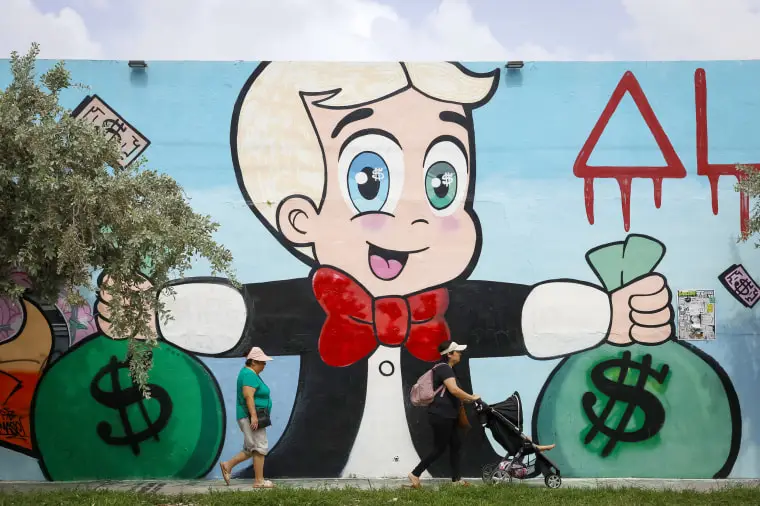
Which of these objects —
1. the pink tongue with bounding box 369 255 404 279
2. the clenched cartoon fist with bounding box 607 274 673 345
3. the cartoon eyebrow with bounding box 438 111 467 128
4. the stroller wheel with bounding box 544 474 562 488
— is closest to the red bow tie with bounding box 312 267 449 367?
the pink tongue with bounding box 369 255 404 279

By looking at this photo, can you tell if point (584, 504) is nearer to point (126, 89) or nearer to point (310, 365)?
point (310, 365)

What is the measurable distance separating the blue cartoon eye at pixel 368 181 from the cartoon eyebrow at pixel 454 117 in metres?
0.98

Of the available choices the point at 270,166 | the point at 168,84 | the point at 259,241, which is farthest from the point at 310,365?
the point at 168,84

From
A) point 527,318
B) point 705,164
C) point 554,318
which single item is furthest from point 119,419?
point 705,164

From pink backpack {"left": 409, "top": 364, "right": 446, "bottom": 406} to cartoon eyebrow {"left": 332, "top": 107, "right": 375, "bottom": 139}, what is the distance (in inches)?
128

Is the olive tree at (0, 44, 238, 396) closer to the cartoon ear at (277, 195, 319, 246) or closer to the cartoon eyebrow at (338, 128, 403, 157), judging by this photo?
the cartoon ear at (277, 195, 319, 246)

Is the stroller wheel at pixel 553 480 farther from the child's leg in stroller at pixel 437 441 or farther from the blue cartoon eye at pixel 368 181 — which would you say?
the blue cartoon eye at pixel 368 181

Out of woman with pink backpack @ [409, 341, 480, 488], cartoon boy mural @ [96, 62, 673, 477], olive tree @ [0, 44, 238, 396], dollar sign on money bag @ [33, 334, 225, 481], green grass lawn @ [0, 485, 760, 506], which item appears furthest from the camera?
cartoon boy mural @ [96, 62, 673, 477]

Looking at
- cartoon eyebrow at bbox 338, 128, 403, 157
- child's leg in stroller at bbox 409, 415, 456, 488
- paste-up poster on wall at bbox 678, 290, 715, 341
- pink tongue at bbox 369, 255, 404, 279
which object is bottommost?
child's leg in stroller at bbox 409, 415, 456, 488

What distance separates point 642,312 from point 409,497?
155 inches

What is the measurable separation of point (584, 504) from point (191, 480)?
472cm

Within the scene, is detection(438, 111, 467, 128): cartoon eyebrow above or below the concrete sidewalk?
above

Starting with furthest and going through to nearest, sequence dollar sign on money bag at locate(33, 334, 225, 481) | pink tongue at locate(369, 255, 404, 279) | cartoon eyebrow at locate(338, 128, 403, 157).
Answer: cartoon eyebrow at locate(338, 128, 403, 157) < pink tongue at locate(369, 255, 404, 279) < dollar sign on money bag at locate(33, 334, 225, 481)

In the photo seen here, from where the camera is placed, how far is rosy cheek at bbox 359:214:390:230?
991 centimetres
